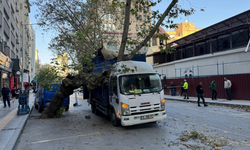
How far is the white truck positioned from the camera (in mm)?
6758

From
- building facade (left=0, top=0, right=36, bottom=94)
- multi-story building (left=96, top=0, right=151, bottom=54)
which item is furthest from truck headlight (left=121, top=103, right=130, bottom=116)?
building facade (left=0, top=0, right=36, bottom=94)

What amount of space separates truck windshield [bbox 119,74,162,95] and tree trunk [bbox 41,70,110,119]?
140cm

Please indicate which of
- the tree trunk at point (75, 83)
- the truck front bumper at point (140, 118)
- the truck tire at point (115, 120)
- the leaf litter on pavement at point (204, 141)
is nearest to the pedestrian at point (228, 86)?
the truck front bumper at point (140, 118)

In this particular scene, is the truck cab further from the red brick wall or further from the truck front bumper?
the red brick wall

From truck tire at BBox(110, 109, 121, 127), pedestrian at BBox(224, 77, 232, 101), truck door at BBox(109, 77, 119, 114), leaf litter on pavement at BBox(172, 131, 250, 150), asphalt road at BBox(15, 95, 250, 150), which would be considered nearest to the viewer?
leaf litter on pavement at BBox(172, 131, 250, 150)

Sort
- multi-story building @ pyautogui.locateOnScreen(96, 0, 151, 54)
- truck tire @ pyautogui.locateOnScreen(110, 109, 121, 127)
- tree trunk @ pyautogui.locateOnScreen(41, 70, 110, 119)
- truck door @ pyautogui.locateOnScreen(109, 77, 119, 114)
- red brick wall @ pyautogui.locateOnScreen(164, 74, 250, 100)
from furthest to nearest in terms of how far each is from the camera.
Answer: red brick wall @ pyautogui.locateOnScreen(164, 74, 250, 100), multi-story building @ pyautogui.locateOnScreen(96, 0, 151, 54), tree trunk @ pyautogui.locateOnScreen(41, 70, 110, 119), truck tire @ pyautogui.locateOnScreen(110, 109, 121, 127), truck door @ pyautogui.locateOnScreen(109, 77, 119, 114)

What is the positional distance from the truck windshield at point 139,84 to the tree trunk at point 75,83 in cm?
140

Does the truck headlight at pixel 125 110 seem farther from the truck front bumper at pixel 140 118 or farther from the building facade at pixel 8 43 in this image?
the building facade at pixel 8 43

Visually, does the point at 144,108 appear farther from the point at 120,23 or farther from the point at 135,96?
the point at 120,23

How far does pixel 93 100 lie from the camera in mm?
11406

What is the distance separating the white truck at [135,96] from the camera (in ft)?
22.2

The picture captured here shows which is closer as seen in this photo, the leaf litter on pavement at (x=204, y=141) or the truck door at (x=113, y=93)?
the leaf litter on pavement at (x=204, y=141)

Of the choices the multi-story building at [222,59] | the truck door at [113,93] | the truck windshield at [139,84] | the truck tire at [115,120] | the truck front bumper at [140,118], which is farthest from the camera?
the multi-story building at [222,59]

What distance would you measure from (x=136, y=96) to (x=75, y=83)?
11.8 feet
